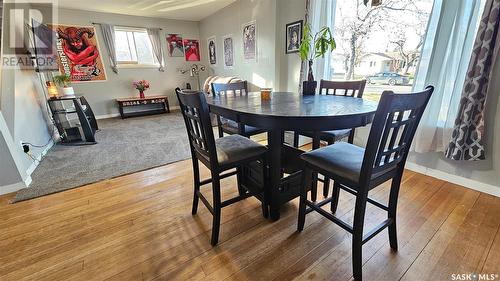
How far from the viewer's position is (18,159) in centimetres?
206

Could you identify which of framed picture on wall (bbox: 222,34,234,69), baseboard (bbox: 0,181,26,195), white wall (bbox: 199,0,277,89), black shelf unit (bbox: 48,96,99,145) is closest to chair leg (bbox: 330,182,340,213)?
white wall (bbox: 199,0,277,89)

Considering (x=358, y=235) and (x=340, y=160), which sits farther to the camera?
(x=340, y=160)

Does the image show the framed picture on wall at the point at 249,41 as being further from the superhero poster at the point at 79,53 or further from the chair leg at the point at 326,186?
the superhero poster at the point at 79,53

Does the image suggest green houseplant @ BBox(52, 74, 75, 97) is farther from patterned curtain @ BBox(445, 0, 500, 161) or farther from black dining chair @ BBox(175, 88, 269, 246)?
patterned curtain @ BBox(445, 0, 500, 161)

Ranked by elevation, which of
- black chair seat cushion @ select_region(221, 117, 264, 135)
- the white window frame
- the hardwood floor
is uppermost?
the white window frame

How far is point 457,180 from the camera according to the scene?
187cm

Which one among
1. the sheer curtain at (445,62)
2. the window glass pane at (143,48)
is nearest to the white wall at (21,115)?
the window glass pane at (143,48)

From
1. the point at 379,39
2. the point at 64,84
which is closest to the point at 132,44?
the point at 64,84

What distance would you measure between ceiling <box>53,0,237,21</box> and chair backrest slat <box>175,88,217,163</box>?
387 cm

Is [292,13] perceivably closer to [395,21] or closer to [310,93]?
[395,21]

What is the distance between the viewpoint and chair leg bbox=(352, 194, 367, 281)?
0.96m

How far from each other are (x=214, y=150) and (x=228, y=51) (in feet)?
13.7

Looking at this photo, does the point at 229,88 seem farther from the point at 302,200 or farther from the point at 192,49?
the point at 192,49

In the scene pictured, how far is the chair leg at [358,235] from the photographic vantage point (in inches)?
37.9
